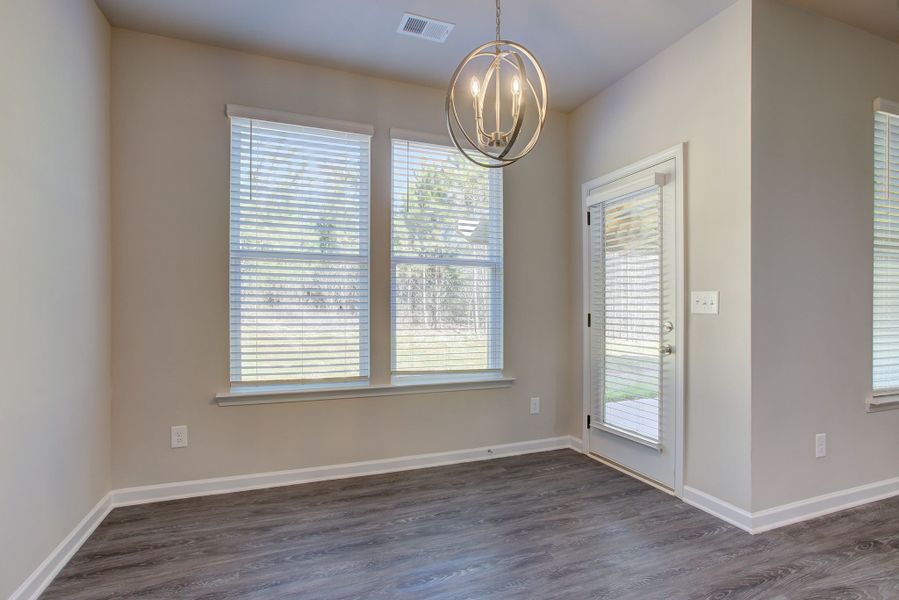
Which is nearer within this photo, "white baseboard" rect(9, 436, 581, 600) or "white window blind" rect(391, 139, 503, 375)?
"white baseboard" rect(9, 436, 581, 600)

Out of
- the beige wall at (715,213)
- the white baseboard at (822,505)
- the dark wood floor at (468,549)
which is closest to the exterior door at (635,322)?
the beige wall at (715,213)

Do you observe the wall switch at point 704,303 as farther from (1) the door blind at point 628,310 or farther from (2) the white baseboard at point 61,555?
(2) the white baseboard at point 61,555

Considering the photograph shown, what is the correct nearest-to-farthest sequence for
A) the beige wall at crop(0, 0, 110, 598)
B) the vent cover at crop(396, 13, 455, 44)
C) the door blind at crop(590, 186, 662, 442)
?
1. the beige wall at crop(0, 0, 110, 598)
2. the vent cover at crop(396, 13, 455, 44)
3. the door blind at crop(590, 186, 662, 442)

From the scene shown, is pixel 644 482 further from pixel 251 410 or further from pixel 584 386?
pixel 251 410

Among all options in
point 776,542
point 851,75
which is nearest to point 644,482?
point 776,542

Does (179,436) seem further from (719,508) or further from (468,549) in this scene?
(719,508)

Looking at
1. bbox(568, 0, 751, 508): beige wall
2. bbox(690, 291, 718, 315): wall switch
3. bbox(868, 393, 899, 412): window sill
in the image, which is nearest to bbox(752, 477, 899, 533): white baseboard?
bbox(568, 0, 751, 508): beige wall

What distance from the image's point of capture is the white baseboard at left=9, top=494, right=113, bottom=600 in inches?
71.3

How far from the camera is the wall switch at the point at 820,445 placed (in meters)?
2.58

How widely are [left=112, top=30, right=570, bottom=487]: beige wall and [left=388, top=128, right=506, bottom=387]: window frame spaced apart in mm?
60

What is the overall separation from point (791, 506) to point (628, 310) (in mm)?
1416

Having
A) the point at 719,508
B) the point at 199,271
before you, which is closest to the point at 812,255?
the point at 719,508

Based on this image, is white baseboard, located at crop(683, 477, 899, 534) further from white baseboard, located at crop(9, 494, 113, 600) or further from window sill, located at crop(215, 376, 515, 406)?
white baseboard, located at crop(9, 494, 113, 600)

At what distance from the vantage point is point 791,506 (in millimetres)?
2488
